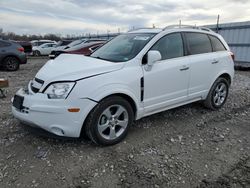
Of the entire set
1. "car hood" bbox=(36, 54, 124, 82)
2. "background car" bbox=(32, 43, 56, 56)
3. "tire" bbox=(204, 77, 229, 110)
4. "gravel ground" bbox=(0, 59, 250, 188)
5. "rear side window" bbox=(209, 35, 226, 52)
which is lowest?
"gravel ground" bbox=(0, 59, 250, 188)

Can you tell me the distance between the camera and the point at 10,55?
1102cm

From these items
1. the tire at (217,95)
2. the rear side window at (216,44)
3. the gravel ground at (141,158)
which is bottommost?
the gravel ground at (141,158)

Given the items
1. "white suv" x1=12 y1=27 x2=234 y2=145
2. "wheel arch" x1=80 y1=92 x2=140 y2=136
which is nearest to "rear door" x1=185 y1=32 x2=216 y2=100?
"white suv" x1=12 y1=27 x2=234 y2=145

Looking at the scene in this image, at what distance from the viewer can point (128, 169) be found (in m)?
2.98

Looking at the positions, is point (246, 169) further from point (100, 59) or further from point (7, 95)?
point (7, 95)

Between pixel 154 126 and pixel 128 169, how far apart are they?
142 centimetres

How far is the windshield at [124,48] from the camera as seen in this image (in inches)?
150

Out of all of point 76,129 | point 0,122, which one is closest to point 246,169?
point 76,129

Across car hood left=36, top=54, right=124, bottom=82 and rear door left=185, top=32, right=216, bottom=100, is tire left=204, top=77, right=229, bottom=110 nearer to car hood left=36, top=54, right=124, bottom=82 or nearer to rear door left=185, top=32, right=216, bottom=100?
Answer: rear door left=185, top=32, right=216, bottom=100

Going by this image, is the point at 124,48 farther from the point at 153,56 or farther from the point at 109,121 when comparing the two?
the point at 109,121

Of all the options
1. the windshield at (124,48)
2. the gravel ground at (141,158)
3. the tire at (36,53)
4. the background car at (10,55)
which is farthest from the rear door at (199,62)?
the tire at (36,53)

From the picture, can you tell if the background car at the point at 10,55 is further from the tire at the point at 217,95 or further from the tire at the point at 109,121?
the tire at the point at 217,95

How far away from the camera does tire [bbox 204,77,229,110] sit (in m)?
5.00

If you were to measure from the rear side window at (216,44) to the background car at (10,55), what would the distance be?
370 inches
